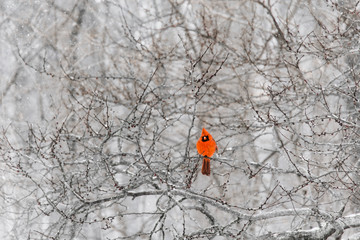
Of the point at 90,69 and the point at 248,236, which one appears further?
the point at 90,69

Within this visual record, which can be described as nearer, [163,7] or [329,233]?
[329,233]

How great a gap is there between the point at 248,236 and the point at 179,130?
1090 cm

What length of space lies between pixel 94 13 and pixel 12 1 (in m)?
3.57

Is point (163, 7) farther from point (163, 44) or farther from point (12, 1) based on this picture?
point (12, 1)

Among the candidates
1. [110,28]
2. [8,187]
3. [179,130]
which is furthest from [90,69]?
[8,187]

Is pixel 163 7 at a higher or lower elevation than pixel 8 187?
higher

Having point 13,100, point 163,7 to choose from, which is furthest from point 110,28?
point 13,100

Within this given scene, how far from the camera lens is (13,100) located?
19359 millimetres

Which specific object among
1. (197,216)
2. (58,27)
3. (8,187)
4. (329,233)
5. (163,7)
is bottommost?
(329,233)

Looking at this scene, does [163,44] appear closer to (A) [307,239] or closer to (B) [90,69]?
(B) [90,69]

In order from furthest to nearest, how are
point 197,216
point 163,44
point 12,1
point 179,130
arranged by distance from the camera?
point 12,1 → point 179,130 → point 197,216 → point 163,44

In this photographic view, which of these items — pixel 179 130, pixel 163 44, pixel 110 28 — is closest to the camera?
pixel 163 44

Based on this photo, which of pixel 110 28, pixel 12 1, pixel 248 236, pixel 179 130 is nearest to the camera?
pixel 248 236

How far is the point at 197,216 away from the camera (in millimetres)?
16094
